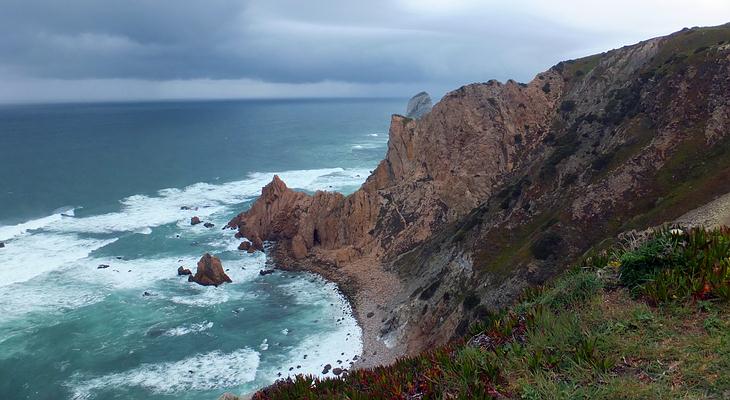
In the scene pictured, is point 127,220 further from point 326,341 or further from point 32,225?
point 326,341

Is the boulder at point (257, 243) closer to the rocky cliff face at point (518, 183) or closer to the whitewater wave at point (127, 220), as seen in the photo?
the rocky cliff face at point (518, 183)

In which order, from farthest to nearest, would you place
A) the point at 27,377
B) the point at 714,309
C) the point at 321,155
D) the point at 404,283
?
the point at 321,155 < the point at 404,283 < the point at 27,377 < the point at 714,309

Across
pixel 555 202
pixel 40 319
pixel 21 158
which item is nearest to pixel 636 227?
pixel 555 202

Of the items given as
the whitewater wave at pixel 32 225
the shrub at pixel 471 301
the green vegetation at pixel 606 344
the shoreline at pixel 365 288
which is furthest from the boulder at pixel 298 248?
the green vegetation at pixel 606 344

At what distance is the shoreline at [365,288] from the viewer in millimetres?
43406

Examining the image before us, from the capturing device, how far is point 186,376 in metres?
40.4

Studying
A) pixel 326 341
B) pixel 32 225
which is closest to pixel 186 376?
pixel 326 341

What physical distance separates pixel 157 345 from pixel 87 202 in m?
61.4

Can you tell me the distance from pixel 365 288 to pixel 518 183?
830 inches

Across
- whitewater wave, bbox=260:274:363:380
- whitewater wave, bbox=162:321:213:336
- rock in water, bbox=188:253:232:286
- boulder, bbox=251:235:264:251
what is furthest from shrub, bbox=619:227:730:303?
boulder, bbox=251:235:264:251

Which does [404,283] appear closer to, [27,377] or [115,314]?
[115,314]

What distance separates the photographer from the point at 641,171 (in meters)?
41.3

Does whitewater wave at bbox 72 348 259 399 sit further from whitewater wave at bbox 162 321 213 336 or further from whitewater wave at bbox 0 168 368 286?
whitewater wave at bbox 0 168 368 286

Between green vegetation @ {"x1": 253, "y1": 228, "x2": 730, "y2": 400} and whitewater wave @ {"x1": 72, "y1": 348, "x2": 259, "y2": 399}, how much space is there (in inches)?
1274
